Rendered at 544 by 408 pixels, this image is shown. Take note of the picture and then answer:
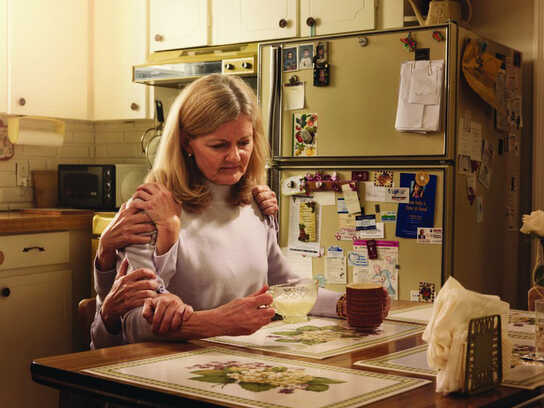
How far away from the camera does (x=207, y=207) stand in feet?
6.20

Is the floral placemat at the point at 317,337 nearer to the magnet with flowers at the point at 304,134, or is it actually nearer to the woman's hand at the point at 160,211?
the woman's hand at the point at 160,211

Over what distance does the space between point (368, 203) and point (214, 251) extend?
124cm

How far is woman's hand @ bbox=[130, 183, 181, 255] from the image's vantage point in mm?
1693

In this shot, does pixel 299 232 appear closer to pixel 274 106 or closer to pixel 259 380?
pixel 274 106

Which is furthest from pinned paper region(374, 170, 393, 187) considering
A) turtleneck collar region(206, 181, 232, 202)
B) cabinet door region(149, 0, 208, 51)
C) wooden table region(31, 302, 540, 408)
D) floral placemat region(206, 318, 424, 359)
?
wooden table region(31, 302, 540, 408)

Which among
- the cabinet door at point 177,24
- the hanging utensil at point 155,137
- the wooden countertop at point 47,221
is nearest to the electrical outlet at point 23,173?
the wooden countertop at point 47,221

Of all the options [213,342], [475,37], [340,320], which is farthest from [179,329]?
[475,37]

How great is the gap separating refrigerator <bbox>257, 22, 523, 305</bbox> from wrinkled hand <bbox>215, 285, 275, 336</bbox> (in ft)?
4.72

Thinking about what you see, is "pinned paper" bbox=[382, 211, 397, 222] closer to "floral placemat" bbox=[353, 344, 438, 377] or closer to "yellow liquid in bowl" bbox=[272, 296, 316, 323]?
"yellow liquid in bowl" bbox=[272, 296, 316, 323]

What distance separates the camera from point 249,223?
196cm

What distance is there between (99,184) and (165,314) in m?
2.59

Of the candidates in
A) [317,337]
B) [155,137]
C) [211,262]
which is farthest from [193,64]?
[317,337]

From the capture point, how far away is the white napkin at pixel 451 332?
1.10m

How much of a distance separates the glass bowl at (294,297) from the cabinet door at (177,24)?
93.6 inches
